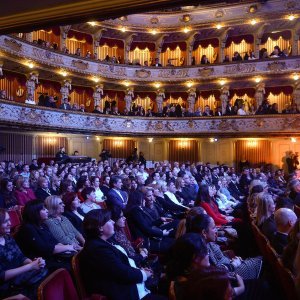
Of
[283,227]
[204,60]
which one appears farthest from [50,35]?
[283,227]

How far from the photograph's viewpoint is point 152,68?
21609 mm

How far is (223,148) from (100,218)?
712 inches

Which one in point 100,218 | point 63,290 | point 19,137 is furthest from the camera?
point 19,137

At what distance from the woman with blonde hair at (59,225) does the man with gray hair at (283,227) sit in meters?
2.16

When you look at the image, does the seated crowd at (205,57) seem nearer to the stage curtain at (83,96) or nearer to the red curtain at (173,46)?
the red curtain at (173,46)

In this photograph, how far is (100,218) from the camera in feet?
10.1

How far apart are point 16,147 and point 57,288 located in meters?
14.8

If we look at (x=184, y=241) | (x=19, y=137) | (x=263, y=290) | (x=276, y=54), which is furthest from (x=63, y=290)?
(x=276, y=54)

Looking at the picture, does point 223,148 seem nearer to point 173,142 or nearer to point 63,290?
point 173,142

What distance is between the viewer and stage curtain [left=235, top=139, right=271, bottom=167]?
65.0 ft

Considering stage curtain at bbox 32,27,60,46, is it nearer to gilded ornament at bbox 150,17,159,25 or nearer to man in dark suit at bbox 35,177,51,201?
gilded ornament at bbox 150,17,159,25

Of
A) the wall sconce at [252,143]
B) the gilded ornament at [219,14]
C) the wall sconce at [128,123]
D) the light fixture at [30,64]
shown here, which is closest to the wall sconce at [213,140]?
the wall sconce at [252,143]

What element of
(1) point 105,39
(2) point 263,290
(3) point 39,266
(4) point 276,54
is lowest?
(2) point 263,290

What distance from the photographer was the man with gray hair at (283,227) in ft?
12.4
